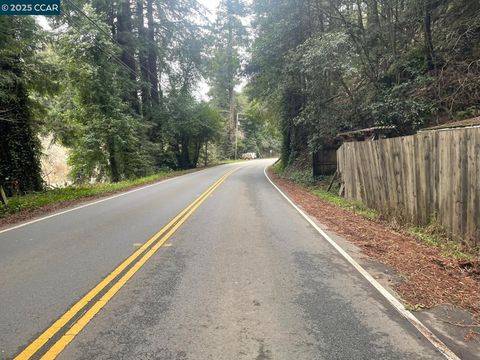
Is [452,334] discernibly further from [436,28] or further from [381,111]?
[436,28]

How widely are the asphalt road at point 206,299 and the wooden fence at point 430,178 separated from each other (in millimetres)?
2267

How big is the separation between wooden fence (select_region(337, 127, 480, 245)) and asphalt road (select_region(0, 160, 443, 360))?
2.27 metres

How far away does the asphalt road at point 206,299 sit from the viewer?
10.9ft

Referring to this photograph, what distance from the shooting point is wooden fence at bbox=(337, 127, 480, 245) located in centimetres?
611

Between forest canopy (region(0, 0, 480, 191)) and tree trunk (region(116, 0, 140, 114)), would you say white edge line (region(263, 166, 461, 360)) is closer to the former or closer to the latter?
forest canopy (region(0, 0, 480, 191))

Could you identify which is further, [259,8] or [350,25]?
[259,8]

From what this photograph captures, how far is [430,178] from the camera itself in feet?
23.9

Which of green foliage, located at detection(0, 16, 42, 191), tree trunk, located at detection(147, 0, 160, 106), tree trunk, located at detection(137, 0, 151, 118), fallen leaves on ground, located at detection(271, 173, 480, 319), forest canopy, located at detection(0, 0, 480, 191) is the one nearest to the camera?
fallen leaves on ground, located at detection(271, 173, 480, 319)

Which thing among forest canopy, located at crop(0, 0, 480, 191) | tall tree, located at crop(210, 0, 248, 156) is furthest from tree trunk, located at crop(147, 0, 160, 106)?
tall tree, located at crop(210, 0, 248, 156)

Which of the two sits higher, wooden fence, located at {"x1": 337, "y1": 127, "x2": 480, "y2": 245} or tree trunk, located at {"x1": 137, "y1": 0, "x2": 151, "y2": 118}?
tree trunk, located at {"x1": 137, "y1": 0, "x2": 151, "y2": 118}

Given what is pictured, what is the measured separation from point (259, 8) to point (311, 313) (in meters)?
20.2

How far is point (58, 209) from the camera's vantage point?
12102 millimetres

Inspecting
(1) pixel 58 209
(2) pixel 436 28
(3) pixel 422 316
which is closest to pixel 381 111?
(2) pixel 436 28

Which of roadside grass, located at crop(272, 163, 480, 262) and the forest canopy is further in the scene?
the forest canopy
